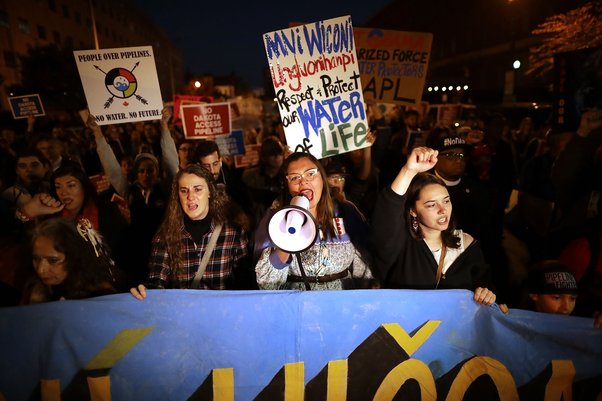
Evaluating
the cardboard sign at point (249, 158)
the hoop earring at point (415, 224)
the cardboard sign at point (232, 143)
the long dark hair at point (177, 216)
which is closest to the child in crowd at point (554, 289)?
the hoop earring at point (415, 224)

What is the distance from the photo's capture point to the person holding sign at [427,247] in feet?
8.09

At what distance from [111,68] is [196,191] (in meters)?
2.41

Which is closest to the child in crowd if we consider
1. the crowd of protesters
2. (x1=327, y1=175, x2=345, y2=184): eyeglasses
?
the crowd of protesters

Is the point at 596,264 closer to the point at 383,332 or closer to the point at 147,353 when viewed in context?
the point at 383,332

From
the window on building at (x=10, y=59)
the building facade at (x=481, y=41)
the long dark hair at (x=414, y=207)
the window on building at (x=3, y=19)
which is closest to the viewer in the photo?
the long dark hair at (x=414, y=207)

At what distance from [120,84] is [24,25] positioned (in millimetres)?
40961

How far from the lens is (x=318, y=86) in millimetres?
3688

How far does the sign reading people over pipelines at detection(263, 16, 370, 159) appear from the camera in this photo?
3646 millimetres

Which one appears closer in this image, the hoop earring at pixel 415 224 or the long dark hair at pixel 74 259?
the long dark hair at pixel 74 259

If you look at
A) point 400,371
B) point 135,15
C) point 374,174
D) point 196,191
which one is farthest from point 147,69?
point 135,15

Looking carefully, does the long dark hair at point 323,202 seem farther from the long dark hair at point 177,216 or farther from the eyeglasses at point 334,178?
the eyeglasses at point 334,178

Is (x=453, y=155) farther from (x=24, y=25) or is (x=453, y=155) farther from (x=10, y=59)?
(x=24, y=25)

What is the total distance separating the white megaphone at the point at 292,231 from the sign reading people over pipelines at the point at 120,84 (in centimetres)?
298

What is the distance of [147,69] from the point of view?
14.7 feet
